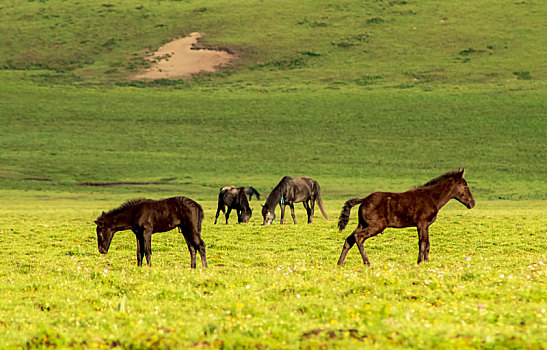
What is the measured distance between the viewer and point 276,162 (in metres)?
74.8

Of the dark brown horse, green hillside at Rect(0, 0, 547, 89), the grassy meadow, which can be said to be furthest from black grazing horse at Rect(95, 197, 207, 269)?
green hillside at Rect(0, 0, 547, 89)

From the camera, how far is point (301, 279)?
14.9 meters

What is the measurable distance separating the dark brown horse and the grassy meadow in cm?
101

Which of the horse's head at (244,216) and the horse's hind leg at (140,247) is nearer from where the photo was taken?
the horse's hind leg at (140,247)

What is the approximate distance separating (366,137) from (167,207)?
219 ft

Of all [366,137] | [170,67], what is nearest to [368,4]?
[170,67]

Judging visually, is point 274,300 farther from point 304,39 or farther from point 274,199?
point 304,39

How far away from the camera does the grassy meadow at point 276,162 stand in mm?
11406

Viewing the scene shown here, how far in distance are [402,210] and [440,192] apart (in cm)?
132

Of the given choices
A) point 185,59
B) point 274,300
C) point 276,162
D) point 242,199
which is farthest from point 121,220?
point 185,59

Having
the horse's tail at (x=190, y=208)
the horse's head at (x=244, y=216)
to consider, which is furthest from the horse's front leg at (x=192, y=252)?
the horse's head at (x=244, y=216)

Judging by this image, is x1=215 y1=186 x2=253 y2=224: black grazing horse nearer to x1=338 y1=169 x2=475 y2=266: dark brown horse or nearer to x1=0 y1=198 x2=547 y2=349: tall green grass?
x1=0 y1=198 x2=547 y2=349: tall green grass

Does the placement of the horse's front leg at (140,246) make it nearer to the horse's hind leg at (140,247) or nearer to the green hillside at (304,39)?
the horse's hind leg at (140,247)

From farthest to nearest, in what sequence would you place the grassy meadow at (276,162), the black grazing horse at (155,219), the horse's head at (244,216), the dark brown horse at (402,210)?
the horse's head at (244,216)
the black grazing horse at (155,219)
the dark brown horse at (402,210)
the grassy meadow at (276,162)
